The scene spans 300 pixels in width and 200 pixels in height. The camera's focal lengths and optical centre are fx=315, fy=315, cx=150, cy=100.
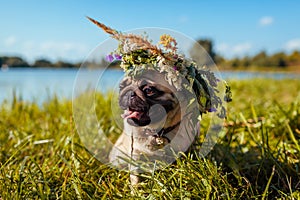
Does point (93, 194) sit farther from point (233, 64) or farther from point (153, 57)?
point (233, 64)

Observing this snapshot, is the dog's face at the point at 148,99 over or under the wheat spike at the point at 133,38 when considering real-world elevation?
under

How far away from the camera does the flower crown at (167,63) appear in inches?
43.2

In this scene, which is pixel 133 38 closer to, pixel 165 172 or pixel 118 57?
pixel 118 57

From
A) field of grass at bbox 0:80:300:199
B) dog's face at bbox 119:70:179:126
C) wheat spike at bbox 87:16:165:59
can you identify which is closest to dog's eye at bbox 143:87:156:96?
dog's face at bbox 119:70:179:126

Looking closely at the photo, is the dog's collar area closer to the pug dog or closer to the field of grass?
the pug dog

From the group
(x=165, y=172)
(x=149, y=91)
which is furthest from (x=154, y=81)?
(x=165, y=172)

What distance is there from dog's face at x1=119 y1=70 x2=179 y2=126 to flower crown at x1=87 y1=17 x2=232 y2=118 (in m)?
0.03

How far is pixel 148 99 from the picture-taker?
3.73 ft

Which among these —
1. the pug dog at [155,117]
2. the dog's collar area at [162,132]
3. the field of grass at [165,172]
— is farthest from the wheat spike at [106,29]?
the field of grass at [165,172]

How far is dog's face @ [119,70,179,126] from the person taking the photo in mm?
1135

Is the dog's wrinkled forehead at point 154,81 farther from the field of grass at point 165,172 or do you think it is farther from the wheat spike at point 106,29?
the field of grass at point 165,172

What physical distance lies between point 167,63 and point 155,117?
0.68 feet

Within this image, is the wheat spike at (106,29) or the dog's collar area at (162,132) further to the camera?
the dog's collar area at (162,132)

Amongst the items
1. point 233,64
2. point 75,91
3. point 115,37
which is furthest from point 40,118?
point 233,64
